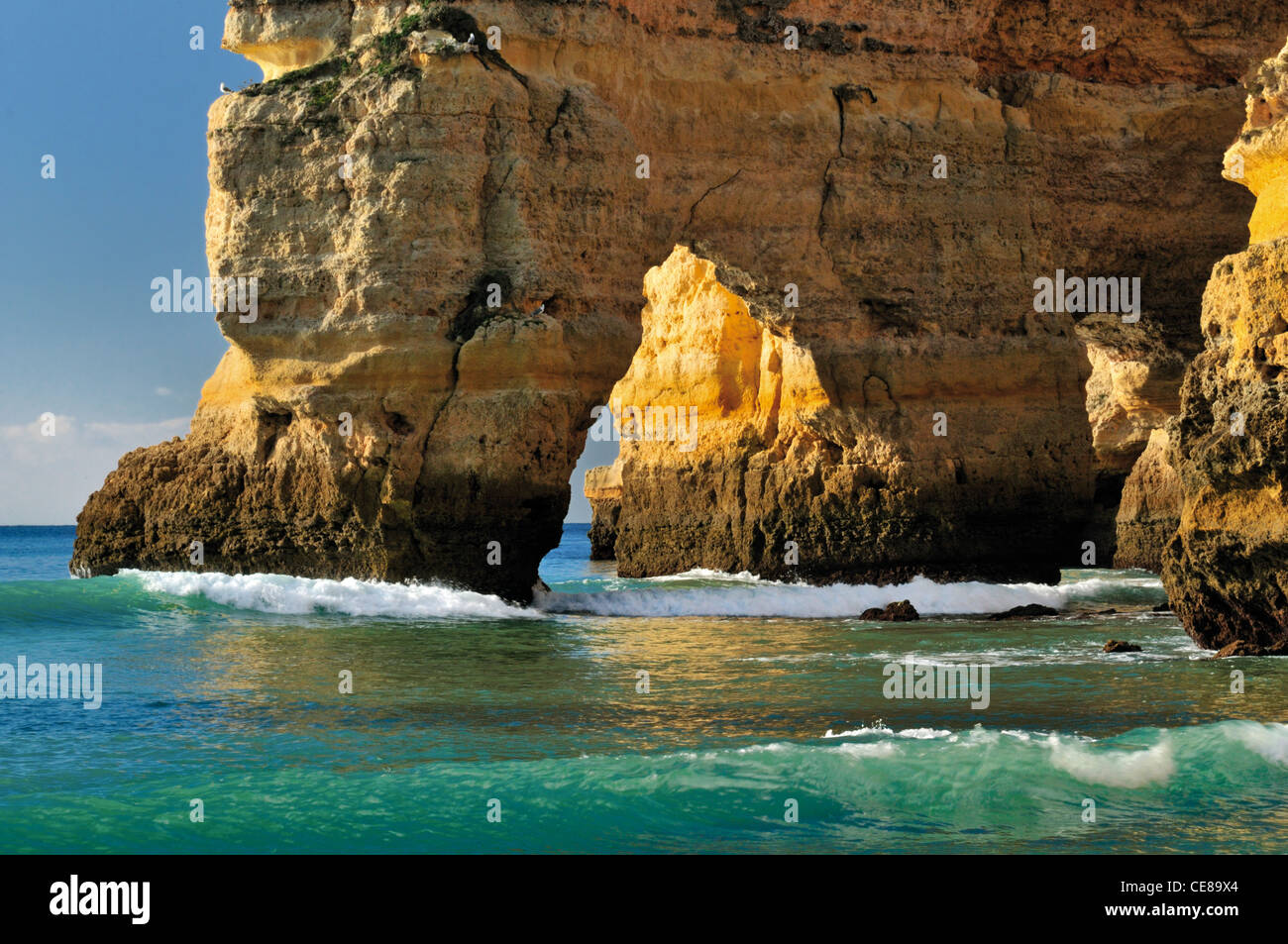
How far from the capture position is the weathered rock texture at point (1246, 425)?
37.0 ft

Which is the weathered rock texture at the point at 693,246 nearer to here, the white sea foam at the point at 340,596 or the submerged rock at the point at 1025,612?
the white sea foam at the point at 340,596

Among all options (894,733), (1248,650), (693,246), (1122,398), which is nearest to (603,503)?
(1122,398)

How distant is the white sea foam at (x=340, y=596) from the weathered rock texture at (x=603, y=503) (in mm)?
20426

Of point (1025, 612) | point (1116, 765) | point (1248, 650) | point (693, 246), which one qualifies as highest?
point (693, 246)

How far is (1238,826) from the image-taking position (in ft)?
22.6

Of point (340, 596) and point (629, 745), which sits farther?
point (340, 596)

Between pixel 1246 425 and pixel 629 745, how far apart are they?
5.91 metres

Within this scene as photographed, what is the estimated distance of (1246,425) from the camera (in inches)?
447

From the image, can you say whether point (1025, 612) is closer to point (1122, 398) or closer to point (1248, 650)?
point (1248, 650)

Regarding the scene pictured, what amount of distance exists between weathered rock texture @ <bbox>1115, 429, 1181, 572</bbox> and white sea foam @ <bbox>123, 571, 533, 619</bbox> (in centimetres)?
1541

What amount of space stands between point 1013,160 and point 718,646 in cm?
1177

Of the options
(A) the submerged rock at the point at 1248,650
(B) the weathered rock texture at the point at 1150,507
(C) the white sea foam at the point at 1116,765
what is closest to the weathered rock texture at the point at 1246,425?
(A) the submerged rock at the point at 1248,650

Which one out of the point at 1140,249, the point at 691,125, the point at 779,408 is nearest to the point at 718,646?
the point at 691,125

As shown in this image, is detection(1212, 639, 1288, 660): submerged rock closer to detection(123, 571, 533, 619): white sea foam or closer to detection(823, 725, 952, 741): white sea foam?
detection(823, 725, 952, 741): white sea foam
